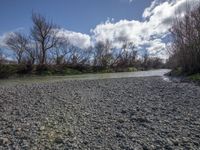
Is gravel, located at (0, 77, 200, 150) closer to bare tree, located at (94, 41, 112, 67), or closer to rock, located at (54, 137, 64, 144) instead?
rock, located at (54, 137, 64, 144)

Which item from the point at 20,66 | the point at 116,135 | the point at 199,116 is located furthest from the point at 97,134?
the point at 20,66

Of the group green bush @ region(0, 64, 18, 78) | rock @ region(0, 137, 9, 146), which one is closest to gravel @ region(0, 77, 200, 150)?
rock @ region(0, 137, 9, 146)

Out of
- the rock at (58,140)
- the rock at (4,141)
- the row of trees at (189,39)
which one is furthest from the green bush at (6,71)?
the rock at (58,140)

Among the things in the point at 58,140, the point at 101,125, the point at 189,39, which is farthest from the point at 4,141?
the point at 189,39

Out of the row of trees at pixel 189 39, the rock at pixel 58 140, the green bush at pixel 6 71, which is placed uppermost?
the row of trees at pixel 189 39

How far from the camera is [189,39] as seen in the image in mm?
24906

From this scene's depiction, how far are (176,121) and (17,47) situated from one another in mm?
53115

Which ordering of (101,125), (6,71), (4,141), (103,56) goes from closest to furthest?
(4,141) < (101,125) < (6,71) < (103,56)

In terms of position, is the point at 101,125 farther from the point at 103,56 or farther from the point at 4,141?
the point at 103,56

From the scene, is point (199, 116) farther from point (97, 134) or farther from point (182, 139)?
point (97, 134)

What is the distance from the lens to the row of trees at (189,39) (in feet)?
77.6

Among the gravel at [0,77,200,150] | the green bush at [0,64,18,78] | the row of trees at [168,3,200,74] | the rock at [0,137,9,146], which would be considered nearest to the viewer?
the gravel at [0,77,200,150]

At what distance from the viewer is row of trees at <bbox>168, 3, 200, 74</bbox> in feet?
77.6

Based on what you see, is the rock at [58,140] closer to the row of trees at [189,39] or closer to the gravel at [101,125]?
the gravel at [101,125]
